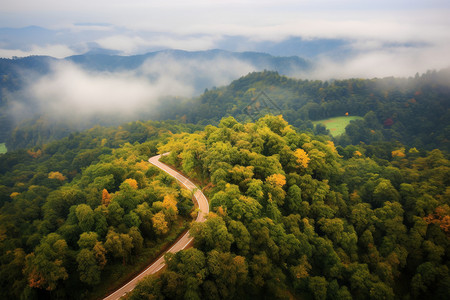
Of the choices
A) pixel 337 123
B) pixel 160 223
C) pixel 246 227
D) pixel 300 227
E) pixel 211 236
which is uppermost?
pixel 211 236

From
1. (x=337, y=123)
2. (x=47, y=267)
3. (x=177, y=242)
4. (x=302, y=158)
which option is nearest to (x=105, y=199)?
(x=47, y=267)

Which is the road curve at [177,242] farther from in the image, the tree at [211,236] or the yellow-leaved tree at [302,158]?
the yellow-leaved tree at [302,158]

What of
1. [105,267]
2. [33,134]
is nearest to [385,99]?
[105,267]

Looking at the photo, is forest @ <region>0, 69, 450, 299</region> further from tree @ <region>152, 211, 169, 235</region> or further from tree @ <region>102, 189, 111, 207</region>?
tree @ <region>102, 189, 111, 207</region>

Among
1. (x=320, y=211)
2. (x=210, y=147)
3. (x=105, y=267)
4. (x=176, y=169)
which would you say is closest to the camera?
(x=105, y=267)

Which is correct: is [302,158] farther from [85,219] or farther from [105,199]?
[85,219]

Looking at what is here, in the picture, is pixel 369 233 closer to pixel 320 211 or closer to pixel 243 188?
pixel 320 211

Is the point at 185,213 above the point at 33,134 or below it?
above
